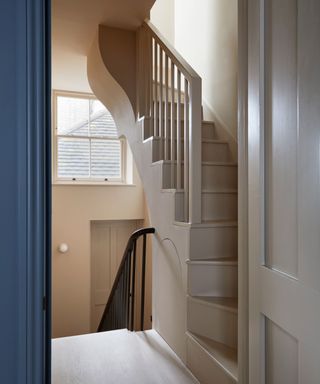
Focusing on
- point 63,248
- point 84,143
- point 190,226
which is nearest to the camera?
point 190,226

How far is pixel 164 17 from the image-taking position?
4340 millimetres

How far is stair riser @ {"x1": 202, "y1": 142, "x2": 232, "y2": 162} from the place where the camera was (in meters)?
2.87

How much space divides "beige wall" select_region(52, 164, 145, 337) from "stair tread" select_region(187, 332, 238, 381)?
336 cm

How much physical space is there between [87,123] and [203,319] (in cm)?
421

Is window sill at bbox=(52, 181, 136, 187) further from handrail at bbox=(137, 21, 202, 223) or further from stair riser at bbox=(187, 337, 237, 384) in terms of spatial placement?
stair riser at bbox=(187, 337, 237, 384)

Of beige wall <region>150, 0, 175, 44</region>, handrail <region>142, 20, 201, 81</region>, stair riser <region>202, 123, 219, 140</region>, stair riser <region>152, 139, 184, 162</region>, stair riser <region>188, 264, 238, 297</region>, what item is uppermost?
beige wall <region>150, 0, 175, 44</region>

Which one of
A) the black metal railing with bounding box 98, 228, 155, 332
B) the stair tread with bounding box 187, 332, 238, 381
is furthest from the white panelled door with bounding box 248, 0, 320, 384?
the black metal railing with bounding box 98, 228, 155, 332

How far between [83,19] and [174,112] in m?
1.24

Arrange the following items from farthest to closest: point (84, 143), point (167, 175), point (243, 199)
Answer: point (84, 143) < point (167, 175) < point (243, 199)

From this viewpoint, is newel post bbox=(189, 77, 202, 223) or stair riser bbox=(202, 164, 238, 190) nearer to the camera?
newel post bbox=(189, 77, 202, 223)

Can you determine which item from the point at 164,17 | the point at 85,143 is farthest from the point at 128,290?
the point at 164,17

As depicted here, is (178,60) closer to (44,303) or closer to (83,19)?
(83,19)

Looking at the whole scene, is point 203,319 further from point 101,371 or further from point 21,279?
point 21,279

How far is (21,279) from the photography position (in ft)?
3.19
